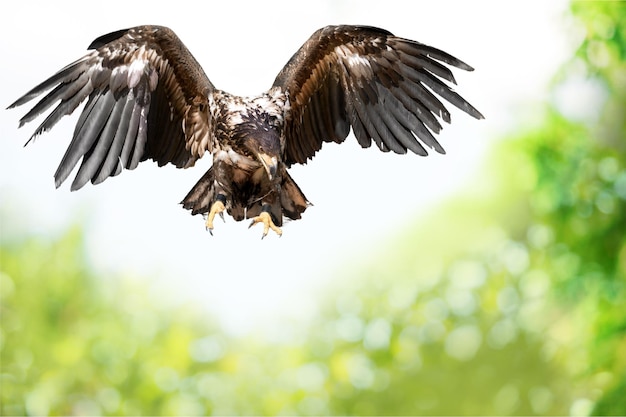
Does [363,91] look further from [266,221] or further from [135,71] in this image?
[135,71]

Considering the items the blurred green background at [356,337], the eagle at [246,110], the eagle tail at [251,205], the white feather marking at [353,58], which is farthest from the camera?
Answer: the blurred green background at [356,337]

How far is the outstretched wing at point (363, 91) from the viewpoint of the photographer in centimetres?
476

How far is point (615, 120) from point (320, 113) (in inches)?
375

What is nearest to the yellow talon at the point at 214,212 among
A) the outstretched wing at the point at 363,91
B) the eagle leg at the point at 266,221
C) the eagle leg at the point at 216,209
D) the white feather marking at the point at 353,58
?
the eagle leg at the point at 216,209

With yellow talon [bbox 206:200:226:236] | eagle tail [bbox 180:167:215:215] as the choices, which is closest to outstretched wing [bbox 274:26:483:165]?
eagle tail [bbox 180:167:215:215]

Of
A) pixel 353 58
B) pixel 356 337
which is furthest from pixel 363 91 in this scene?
pixel 356 337

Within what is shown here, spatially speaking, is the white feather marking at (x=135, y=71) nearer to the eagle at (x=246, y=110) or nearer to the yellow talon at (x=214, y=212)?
the eagle at (x=246, y=110)

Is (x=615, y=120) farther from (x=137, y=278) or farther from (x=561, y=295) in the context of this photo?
(x=137, y=278)

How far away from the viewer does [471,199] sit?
19922 mm

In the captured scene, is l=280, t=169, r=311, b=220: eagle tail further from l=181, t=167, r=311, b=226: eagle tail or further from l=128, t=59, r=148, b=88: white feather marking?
l=128, t=59, r=148, b=88: white feather marking

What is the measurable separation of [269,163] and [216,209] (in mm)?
306

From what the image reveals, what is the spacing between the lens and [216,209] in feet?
14.1

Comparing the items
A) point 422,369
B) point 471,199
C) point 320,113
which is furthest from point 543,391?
point 320,113

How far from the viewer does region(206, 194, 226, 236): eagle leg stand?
423 centimetres
